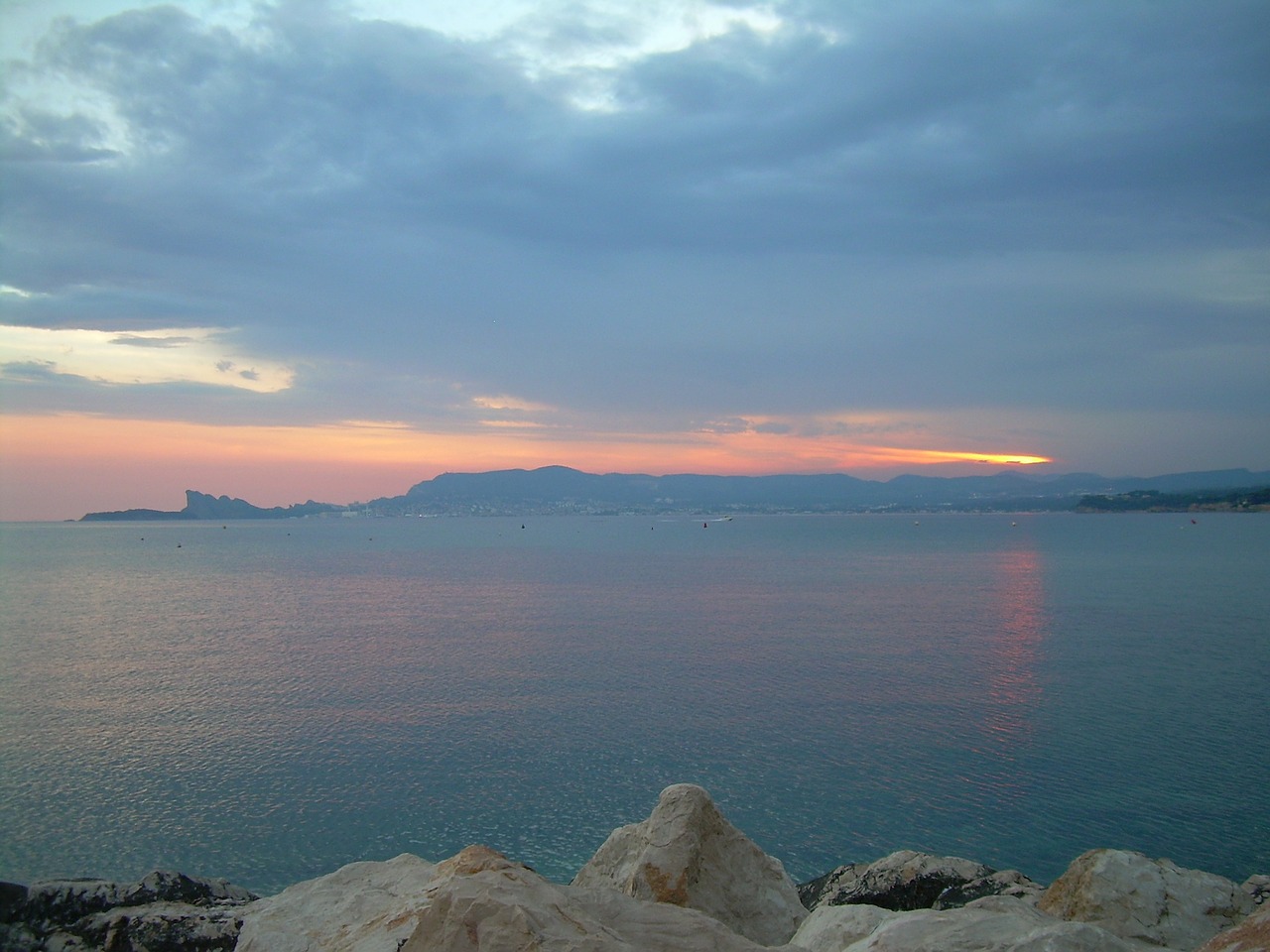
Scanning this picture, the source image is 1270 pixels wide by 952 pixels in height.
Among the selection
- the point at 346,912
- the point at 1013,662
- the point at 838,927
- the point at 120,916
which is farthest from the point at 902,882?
the point at 1013,662

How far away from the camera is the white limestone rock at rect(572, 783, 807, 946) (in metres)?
10.7

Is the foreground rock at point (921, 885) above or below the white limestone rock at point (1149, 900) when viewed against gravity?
below

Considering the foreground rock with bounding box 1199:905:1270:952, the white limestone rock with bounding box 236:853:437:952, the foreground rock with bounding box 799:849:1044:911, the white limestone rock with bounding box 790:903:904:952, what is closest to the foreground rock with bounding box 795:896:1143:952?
the foreground rock with bounding box 1199:905:1270:952

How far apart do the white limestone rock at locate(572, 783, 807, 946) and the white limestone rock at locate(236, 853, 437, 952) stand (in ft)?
9.29

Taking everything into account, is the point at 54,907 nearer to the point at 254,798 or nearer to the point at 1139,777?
the point at 254,798

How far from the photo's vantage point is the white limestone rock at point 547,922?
5.80 m

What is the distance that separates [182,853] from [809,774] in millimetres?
15091

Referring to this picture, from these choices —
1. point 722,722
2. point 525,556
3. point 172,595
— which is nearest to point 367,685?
point 722,722

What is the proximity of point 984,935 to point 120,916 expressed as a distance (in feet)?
30.4

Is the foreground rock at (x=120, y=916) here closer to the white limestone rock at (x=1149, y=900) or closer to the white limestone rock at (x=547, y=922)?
the white limestone rock at (x=547, y=922)

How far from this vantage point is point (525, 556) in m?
118

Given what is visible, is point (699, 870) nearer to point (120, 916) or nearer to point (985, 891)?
point (985, 891)

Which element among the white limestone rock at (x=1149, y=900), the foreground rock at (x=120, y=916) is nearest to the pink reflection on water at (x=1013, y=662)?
the white limestone rock at (x=1149, y=900)

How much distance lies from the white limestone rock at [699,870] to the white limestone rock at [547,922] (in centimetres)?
320
